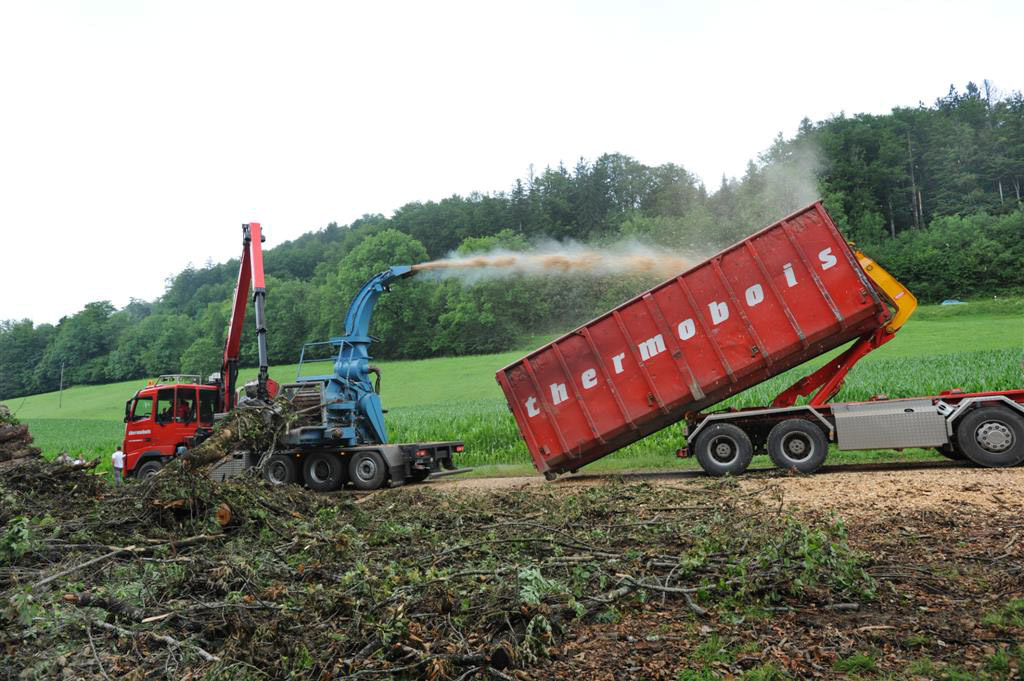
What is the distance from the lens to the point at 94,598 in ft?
18.0

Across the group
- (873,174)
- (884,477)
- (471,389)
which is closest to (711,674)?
(884,477)

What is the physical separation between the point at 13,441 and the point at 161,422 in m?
3.82

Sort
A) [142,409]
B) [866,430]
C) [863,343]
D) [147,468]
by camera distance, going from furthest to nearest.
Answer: [142,409], [147,468], [863,343], [866,430]

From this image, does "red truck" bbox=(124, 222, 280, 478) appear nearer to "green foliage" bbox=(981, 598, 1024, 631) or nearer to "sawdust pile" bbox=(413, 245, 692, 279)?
"sawdust pile" bbox=(413, 245, 692, 279)

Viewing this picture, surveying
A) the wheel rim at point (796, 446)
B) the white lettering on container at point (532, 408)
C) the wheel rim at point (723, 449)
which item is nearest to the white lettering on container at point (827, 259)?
the wheel rim at point (796, 446)

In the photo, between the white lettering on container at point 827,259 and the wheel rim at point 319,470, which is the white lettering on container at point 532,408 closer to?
the wheel rim at point 319,470

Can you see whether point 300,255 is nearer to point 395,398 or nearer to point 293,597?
point 395,398

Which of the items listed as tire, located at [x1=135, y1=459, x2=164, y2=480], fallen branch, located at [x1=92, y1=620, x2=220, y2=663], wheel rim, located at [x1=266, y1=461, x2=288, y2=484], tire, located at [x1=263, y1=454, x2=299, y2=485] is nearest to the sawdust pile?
tire, located at [x1=263, y1=454, x2=299, y2=485]

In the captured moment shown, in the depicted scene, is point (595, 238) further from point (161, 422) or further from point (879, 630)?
point (879, 630)

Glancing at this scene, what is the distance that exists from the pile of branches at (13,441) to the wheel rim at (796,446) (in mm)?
12403

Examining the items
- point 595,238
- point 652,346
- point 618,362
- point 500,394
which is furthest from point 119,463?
point 595,238

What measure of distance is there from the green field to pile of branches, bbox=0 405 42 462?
1.09 ft

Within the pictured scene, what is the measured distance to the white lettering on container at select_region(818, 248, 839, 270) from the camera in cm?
1168

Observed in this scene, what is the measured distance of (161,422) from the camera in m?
16.1
